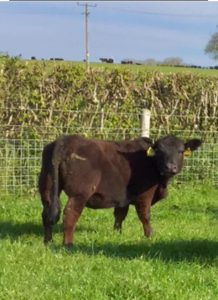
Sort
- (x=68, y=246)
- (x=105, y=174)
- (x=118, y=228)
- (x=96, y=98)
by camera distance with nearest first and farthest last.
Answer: (x=68, y=246)
(x=105, y=174)
(x=118, y=228)
(x=96, y=98)

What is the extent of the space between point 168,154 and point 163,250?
1.79m

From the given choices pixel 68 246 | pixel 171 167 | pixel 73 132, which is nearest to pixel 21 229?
pixel 68 246

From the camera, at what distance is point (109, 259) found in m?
6.50

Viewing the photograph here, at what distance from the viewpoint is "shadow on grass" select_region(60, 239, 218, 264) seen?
6695 millimetres

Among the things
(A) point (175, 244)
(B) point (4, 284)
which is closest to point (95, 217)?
(A) point (175, 244)

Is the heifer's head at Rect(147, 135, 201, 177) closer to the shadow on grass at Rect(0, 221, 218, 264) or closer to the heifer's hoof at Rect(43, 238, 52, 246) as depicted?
the shadow on grass at Rect(0, 221, 218, 264)

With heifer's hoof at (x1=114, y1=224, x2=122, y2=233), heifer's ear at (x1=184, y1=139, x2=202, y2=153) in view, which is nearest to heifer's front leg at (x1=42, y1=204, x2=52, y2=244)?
heifer's hoof at (x1=114, y1=224, x2=122, y2=233)

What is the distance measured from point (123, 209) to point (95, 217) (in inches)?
39.6

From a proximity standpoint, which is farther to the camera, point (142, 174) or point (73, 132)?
point (73, 132)

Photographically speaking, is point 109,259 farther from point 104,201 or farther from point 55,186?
point 104,201

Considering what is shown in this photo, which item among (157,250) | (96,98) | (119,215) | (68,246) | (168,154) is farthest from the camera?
(96,98)

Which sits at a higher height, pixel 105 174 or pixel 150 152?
pixel 150 152

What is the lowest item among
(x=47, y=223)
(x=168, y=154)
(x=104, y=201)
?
(x=47, y=223)

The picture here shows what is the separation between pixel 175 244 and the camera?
24.0 feet
